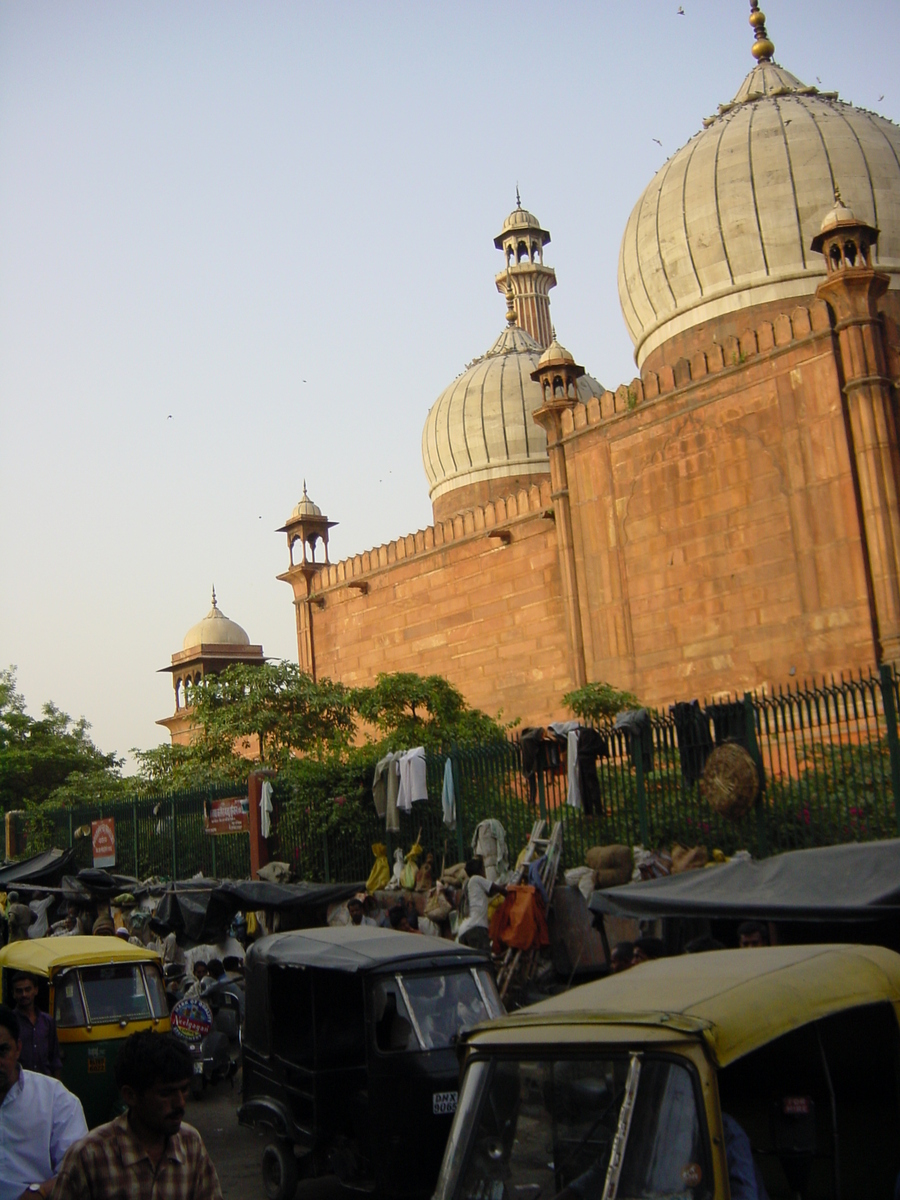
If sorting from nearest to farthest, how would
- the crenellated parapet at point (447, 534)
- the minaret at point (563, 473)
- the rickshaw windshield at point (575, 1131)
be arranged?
the rickshaw windshield at point (575, 1131)
the minaret at point (563, 473)
the crenellated parapet at point (447, 534)

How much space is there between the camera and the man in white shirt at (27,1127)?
3971 millimetres

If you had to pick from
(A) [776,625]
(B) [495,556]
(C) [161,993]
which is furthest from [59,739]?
(C) [161,993]

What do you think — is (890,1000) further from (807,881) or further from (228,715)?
(228,715)

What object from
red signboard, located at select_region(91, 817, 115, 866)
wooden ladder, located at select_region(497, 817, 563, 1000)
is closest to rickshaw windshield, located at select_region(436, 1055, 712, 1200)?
wooden ladder, located at select_region(497, 817, 563, 1000)

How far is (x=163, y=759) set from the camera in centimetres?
2214

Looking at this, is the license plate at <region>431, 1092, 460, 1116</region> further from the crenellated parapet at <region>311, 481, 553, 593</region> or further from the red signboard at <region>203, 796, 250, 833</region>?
the crenellated parapet at <region>311, 481, 553, 593</region>

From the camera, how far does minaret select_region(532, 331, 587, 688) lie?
1938cm

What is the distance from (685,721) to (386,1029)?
15.8 feet

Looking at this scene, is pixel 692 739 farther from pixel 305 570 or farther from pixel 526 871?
pixel 305 570

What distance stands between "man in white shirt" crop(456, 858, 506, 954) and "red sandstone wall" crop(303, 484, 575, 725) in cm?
872

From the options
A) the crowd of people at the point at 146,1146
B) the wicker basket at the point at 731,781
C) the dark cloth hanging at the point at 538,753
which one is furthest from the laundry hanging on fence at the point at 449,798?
the crowd of people at the point at 146,1146

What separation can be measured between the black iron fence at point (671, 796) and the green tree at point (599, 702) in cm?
393

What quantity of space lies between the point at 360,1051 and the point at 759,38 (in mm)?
21841

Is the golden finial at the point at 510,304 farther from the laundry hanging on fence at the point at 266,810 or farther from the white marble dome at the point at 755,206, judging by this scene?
the laundry hanging on fence at the point at 266,810
